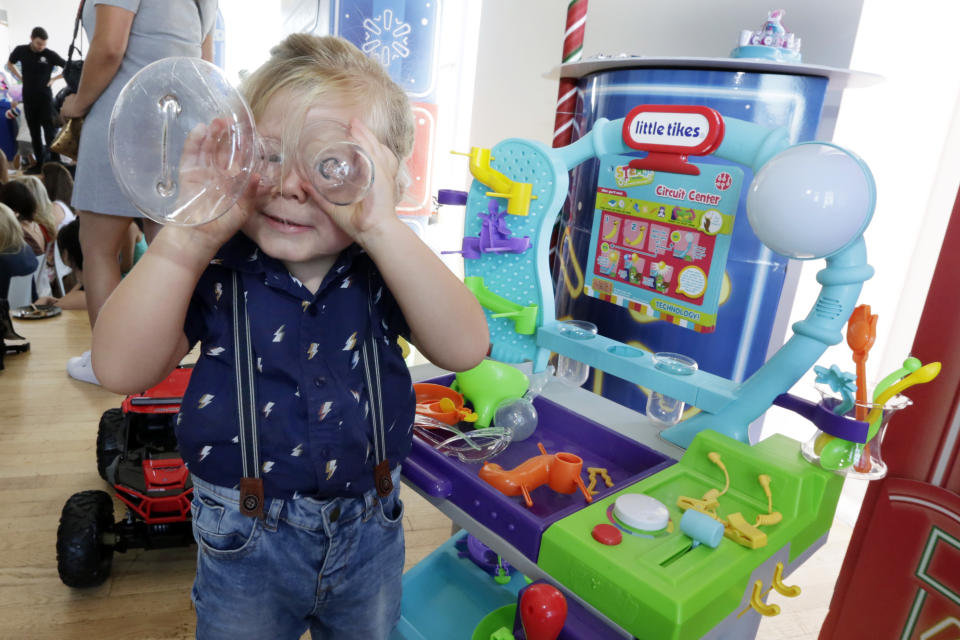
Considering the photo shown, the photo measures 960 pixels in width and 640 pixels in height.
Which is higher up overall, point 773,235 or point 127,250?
point 773,235

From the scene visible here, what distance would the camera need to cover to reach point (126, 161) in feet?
1.67

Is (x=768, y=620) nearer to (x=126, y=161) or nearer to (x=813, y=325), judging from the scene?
(x=813, y=325)

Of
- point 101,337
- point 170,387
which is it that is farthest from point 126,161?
point 170,387

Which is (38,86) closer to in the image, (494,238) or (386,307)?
(494,238)

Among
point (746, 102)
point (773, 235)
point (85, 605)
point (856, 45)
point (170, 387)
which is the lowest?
point (85, 605)

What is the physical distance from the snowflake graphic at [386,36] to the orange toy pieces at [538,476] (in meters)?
2.18

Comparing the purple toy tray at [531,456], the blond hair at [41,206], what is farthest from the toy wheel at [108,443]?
the blond hair at [41,206]

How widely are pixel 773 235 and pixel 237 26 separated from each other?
5342 millimetres

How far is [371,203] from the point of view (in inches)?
22.0

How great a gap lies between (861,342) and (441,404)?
54 cm

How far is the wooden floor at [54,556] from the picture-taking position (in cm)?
121

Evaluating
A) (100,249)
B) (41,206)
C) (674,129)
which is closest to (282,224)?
(674,129)

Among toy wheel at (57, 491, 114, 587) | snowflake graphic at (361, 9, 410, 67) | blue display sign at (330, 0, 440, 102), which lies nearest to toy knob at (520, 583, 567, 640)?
toy wheel at (57, 491, 114, 587)

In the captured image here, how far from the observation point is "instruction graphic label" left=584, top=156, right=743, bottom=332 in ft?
3.07
